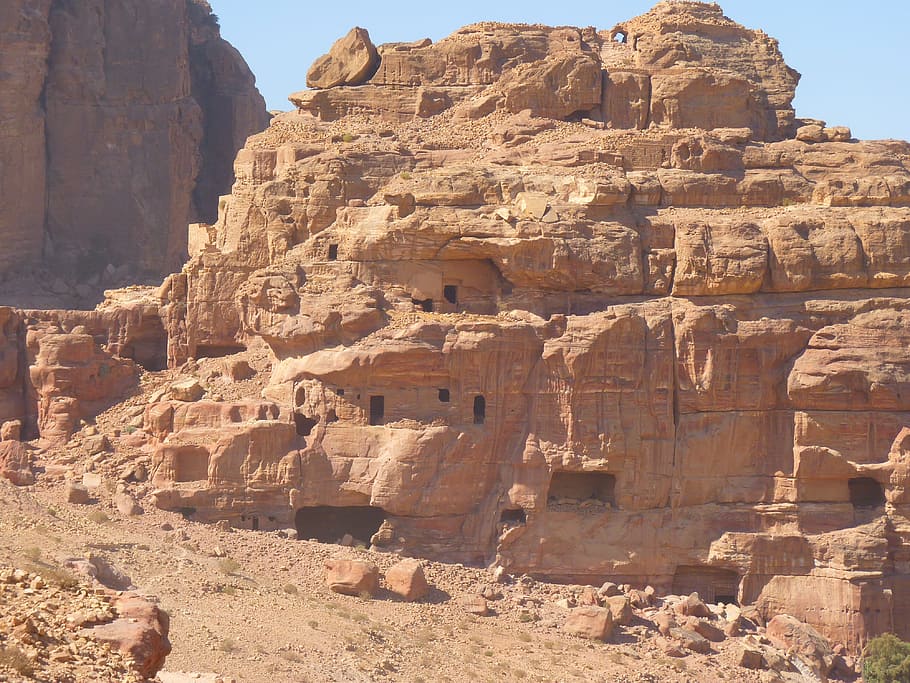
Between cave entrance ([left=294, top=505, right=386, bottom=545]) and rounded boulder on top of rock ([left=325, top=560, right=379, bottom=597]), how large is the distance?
3.51 meters

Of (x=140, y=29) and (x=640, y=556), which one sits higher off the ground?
(x=140, y=29)

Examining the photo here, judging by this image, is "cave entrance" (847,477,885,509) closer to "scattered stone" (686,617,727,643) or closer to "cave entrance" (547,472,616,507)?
"scattered stone" (686,617,727,643)

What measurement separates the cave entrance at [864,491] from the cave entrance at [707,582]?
3.52 meters

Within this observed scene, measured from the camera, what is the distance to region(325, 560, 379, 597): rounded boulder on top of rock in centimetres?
3434

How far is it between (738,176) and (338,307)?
1061 centimetres

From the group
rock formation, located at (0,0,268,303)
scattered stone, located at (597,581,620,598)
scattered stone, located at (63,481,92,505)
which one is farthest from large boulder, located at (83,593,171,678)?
rock formation, located at (0,0,268,303)

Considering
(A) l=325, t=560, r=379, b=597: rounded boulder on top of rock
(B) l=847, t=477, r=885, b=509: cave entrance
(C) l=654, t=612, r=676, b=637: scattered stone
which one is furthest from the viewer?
(B) l=847, t=477, r=885, b=509: cave entrance

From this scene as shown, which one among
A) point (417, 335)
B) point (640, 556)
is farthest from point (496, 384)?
point (640, 556)

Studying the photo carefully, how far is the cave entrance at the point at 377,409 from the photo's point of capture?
37.8 metres

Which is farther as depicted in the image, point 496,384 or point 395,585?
point 496,384

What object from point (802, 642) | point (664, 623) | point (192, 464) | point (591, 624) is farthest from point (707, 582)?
point (192, 464)

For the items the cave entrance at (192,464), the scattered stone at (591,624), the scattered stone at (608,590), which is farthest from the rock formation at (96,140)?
Answer: the scattered stone at (591,624)

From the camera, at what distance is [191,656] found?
28469 millimetres

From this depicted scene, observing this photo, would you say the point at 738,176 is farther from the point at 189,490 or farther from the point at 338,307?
the point at 189,490
